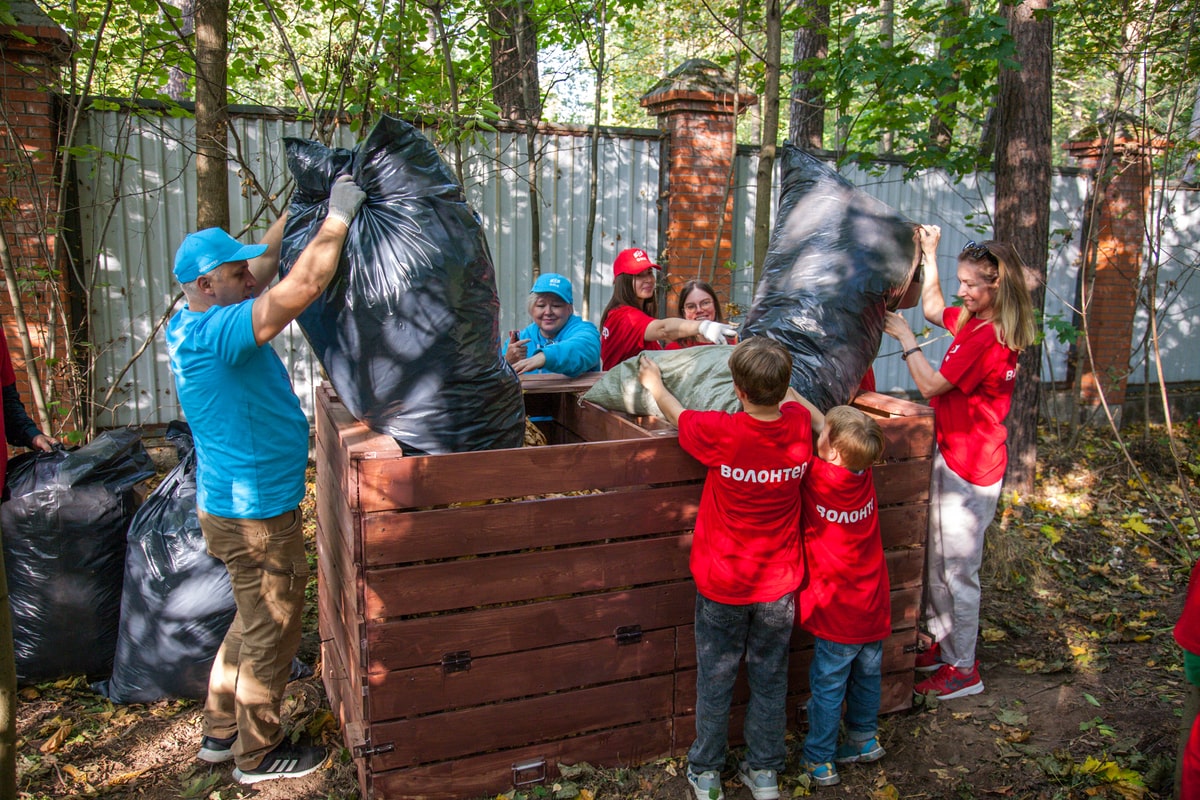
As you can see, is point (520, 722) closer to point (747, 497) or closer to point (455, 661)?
point (455, 661)

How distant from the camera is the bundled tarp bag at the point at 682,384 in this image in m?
3.01

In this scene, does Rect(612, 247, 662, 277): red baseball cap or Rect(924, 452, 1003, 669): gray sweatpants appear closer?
Rect(924, 452, 1003, 669): gray sweatpants

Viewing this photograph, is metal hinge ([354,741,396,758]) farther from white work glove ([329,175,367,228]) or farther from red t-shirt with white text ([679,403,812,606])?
white work glove ([329,175,367,228])

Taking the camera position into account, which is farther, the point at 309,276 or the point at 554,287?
the point at 554,287

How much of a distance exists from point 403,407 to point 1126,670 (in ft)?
11.4

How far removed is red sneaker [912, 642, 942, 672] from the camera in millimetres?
3691

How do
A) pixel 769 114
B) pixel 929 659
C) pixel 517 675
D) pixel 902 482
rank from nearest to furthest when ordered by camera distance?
pixel 517 675
pixel 902 482
pixel 929 659
pixel 769 114

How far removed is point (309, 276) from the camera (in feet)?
7.91

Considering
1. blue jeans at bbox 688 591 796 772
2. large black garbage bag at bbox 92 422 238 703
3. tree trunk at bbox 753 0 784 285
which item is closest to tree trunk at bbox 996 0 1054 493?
tree trunk at bbox 753 0 784 285

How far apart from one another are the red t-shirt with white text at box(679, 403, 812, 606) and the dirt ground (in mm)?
777

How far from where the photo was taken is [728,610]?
9.02 ft

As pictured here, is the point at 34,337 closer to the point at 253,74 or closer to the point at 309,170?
the point at 253,74

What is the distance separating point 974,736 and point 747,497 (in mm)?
1517

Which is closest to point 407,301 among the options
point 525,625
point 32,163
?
point 525,625
